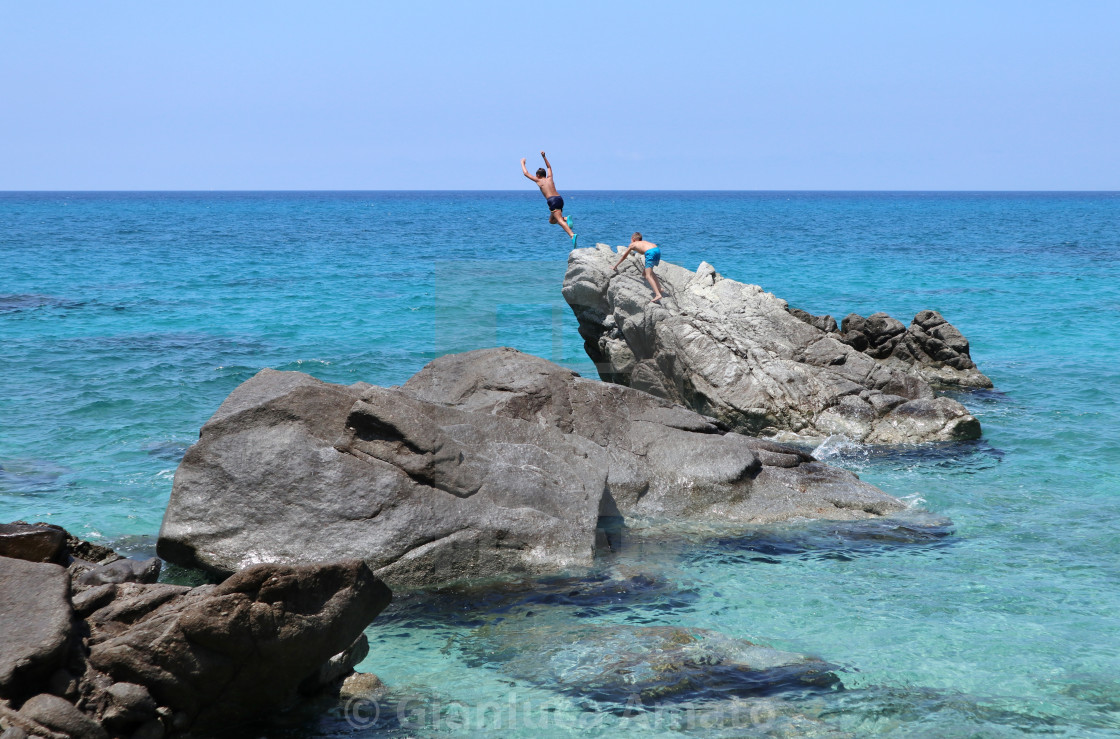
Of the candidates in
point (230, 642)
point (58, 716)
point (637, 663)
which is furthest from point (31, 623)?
point (637, 663)

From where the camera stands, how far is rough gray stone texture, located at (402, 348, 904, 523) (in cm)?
1018

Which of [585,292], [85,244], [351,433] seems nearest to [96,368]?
[585,292]

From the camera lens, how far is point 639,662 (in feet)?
22.0

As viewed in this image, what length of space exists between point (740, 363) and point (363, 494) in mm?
8182

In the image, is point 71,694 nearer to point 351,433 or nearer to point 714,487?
point 351,433

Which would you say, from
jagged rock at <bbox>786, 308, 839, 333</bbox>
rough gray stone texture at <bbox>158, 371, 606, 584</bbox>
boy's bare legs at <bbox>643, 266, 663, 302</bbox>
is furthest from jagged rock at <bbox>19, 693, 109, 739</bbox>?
jagged rock at <bbox>786, 308, 839, 333</bbox>

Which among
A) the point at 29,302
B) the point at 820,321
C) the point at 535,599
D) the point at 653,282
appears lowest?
the point at 29,302

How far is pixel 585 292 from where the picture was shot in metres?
16.2

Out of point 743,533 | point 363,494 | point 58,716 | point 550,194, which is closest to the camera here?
point 58,716

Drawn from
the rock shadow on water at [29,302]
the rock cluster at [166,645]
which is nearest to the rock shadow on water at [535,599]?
the rock cluster at [166,645]

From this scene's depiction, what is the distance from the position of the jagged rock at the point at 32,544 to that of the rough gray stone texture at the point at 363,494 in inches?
65.0

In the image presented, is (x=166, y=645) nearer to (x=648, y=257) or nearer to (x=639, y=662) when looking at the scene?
(x=639, y=662)

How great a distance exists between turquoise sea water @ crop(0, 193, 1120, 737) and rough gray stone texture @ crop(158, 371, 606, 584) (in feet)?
2.14

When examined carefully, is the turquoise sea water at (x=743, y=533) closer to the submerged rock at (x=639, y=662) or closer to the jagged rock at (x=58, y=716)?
the submerged rock at (x=639, y=662)
